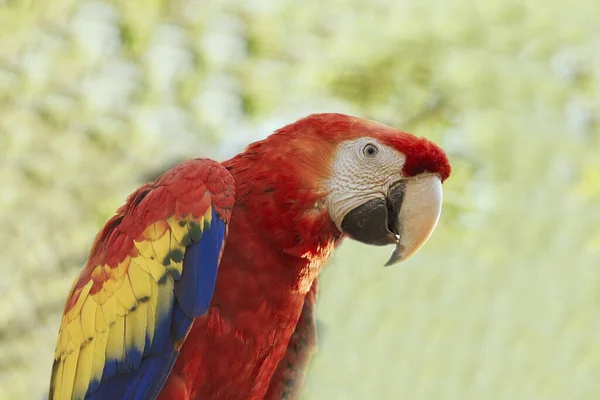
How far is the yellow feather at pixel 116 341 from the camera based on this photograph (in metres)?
1.23

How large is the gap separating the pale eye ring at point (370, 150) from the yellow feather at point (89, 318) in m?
0.60


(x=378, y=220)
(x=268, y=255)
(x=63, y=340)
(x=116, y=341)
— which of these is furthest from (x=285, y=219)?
(x=63, y=340)

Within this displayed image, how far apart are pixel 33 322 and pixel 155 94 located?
1.04 m

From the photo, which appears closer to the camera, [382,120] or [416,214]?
[416,214]

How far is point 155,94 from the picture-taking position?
2.81m

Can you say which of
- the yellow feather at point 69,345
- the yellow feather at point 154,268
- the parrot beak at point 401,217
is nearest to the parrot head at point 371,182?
the parrot beak at point 401,217

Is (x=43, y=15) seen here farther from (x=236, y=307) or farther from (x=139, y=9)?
(x=236, y=307)

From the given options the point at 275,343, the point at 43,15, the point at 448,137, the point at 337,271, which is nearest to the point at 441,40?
the point at 448,137

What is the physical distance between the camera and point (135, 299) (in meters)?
1.23

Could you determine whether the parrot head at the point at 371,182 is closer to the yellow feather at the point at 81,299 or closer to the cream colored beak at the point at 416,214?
the cream colored beak at the point at 416,214

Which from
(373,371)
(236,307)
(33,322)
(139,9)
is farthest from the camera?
(139,9)

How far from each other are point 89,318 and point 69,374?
4.8 inches

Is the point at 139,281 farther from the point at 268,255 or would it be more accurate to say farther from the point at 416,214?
the point at 416,214

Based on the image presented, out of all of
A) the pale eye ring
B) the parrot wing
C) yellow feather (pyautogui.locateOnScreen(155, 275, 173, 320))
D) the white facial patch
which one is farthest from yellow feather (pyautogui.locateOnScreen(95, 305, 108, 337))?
the pale eye ring
